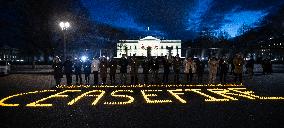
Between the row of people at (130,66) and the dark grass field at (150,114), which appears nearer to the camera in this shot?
the dark grass field at (150,114)

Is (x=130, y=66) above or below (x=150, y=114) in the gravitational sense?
above

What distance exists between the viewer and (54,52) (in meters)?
42.8

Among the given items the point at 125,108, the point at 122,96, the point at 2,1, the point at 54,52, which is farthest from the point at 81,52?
the point at 125,108

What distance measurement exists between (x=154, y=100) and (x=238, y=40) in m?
89.4

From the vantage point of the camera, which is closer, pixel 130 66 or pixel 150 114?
pixel 150 114

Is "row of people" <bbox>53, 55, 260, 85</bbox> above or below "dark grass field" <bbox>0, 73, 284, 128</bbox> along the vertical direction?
above

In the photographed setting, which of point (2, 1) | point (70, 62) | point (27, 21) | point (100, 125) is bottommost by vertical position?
point (100, 125)

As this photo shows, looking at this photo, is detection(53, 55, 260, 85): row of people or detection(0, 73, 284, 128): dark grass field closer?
detection(0, 73, 284, 128): dark grass field

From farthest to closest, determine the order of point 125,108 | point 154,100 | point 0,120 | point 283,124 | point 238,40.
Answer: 1. point 238,40
2. point 154,100
3. point 125,108
4. point 0,120
5. point 283,124

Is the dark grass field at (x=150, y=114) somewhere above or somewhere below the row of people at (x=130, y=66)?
below

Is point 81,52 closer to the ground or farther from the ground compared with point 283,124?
farther from the ground

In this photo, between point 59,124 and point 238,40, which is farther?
point 238,40

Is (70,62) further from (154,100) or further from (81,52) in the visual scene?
(81,52)

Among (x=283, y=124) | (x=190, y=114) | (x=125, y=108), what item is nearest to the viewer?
(x=283, y=124)
